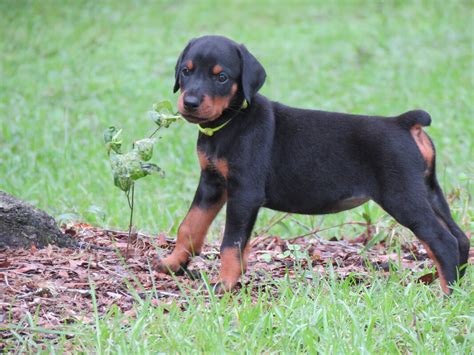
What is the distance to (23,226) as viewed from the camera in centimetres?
531

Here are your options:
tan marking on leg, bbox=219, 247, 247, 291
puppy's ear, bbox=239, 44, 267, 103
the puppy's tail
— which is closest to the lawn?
tan marking on leg, bbox=219, 247, 247, 291

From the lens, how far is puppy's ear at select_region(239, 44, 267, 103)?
5.00 m

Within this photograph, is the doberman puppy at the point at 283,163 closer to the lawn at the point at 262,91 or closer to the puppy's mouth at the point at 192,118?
the puppy's mouth at the point at 192,118

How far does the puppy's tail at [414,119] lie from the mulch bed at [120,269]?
0.81m

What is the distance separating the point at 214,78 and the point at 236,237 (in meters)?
0.89

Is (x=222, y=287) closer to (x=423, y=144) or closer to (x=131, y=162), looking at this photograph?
(x=131, y=162)

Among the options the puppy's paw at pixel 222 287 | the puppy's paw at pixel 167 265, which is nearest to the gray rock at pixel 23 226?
the puppy's paw at pixel 167 265

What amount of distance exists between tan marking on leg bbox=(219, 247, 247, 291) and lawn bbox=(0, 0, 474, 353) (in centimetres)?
12

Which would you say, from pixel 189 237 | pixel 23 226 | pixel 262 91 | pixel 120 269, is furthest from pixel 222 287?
pixel 262 91

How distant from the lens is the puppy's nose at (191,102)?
475cm

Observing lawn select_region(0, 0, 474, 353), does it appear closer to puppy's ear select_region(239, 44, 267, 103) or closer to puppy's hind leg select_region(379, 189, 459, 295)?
puppy's hind leg select_region(379, 189, 459, 295)

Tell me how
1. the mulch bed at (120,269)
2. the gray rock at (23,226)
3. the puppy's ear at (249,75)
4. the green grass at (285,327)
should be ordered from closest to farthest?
the green grass at (285,327)
the mulch bed at (120,269)
the puppy's ear at (249,75)
the gray rock at (23,226)

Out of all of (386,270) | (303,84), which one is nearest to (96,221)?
(386,270)

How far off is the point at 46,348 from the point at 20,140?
18.6 ft
